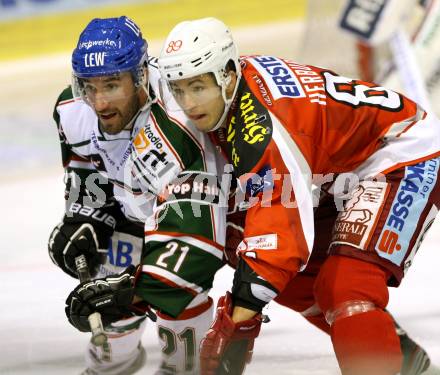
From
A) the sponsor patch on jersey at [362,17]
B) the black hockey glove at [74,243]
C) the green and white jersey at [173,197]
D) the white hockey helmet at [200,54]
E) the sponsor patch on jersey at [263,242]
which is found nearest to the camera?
the sponsor patch on jersey at [263,242]

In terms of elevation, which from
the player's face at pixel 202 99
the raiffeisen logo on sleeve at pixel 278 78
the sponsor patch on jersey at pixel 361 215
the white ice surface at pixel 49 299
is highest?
the raiffeisen logo on sleeve at pixel 278 78

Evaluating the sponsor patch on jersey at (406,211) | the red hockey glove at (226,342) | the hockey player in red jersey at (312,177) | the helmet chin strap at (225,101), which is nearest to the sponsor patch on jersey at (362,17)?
the hockey player in red jersey at (312,177)

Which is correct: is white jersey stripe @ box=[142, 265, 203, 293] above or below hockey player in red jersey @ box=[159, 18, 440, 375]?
below

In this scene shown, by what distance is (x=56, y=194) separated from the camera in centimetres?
584

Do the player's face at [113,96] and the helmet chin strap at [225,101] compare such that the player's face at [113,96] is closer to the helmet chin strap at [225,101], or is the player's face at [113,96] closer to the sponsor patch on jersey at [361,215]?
the helmet chin strap at [225,101]

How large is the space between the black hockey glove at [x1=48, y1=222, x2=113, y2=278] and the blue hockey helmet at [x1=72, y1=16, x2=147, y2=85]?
704 millimetres

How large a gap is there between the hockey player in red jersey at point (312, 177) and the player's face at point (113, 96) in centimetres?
12

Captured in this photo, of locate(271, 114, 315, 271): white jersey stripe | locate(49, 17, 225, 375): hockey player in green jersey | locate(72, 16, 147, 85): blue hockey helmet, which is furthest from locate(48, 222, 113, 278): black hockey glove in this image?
locate(271, 114, 315, 271): white jersey stripe

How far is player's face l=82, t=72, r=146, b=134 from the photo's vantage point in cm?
310

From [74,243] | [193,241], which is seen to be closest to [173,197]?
[193,241]

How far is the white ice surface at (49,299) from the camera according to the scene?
360 cm

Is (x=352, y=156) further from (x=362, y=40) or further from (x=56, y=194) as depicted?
(x=362, y=40)

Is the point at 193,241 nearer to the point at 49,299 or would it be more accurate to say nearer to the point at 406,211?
the point at 406,211

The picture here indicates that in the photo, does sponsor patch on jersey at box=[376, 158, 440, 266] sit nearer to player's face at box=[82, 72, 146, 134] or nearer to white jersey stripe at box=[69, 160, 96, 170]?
player's face at box=[82, 72, 146, 134]
